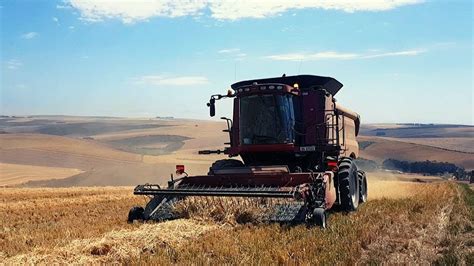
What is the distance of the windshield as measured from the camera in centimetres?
1034

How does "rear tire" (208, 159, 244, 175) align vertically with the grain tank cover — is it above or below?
below

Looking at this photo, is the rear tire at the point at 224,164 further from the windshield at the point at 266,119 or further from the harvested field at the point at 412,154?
the harvested field at the point at 412,154

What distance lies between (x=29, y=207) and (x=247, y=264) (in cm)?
1005

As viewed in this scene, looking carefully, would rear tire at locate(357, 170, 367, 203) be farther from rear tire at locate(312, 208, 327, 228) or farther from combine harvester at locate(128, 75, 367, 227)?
rear tire at locate(312, 208, 327, 228)

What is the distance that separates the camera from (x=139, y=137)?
7706 centimetres

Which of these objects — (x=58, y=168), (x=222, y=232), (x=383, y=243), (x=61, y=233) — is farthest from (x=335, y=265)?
(x=58, y=168)

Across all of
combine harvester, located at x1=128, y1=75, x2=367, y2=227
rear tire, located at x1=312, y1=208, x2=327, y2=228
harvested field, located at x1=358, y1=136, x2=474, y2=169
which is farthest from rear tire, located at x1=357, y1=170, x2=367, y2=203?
harvested field, located at x1=358, y1=136, x2=474, y2=169

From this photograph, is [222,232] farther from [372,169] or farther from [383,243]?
[372,169]

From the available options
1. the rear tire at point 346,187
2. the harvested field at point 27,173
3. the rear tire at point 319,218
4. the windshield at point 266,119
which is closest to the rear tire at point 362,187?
the rear tire at point 346,187

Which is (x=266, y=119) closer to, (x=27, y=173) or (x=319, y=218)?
(x=319, y=218)

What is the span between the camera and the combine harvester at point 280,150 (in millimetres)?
8531

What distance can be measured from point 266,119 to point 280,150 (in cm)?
77

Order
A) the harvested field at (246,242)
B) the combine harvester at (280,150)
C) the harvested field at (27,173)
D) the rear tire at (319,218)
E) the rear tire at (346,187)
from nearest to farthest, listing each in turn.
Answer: the harvested field at (246,242)
the rear tire at (319,218)
the combine harvester at (280,150)
the rear tire at (346,187)
the harvested field at (27,173)

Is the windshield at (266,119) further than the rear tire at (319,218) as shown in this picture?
Yes
